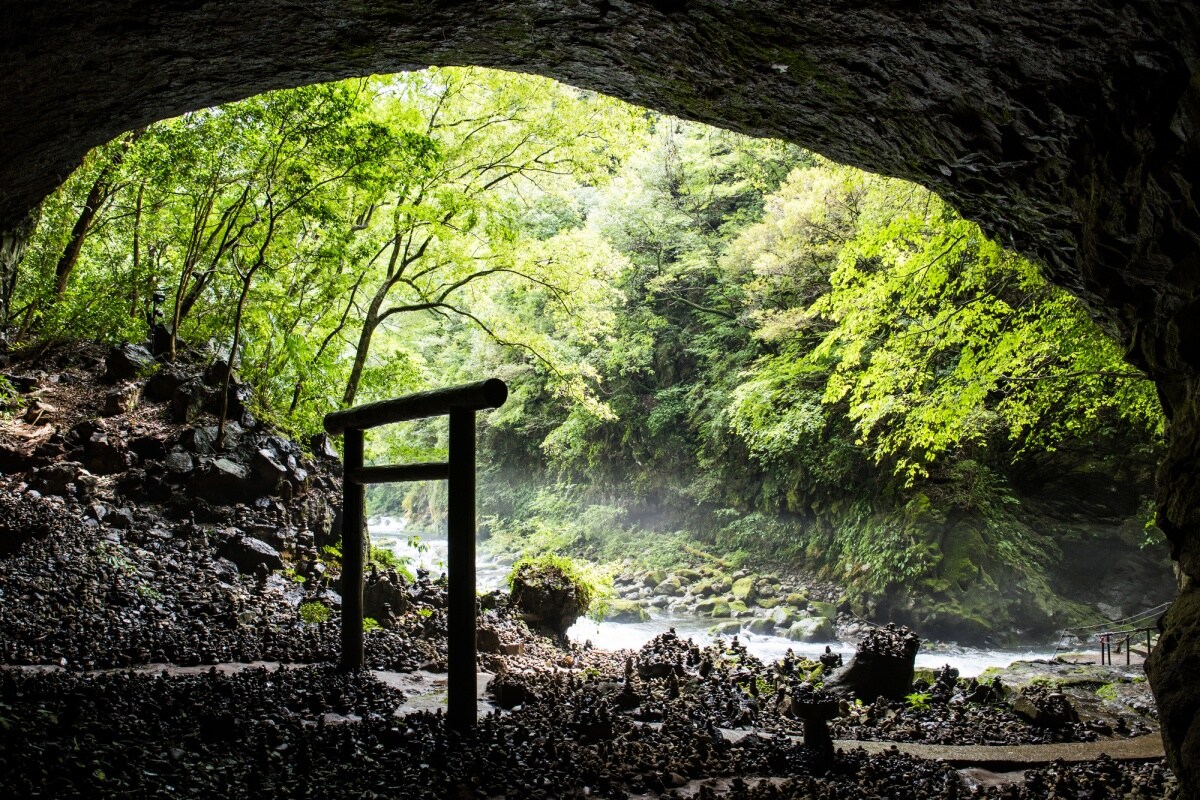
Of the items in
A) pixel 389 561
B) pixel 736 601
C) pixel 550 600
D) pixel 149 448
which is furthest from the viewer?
pixel 736 601

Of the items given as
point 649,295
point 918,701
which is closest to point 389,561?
point 918,701

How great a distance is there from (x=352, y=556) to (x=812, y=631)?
11.0m

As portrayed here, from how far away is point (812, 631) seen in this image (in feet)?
46.4

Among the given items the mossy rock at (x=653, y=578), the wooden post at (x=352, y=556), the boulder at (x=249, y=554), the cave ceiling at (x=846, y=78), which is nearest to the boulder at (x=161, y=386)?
the boulder at (x=249, y=554)

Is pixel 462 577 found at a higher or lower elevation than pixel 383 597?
higher

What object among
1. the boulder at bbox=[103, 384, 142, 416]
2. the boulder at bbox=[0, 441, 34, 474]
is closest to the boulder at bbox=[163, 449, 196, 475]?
the boulder at bbox=[103, 384, 142, 416]

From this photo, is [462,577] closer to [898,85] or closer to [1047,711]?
[898,85]

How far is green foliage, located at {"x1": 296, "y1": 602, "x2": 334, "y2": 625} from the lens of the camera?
7.86 metres

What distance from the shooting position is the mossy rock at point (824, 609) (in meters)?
15.1

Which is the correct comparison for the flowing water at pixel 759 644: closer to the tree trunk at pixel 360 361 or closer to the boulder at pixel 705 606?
the boulder at pixel 705 606

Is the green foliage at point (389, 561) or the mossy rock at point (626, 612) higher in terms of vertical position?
the green foliage at point (389, 561)

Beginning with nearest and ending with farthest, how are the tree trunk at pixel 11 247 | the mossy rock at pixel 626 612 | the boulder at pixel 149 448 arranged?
the tree trunk at pixel 11 247, the boulder at pixel 149 448, the mossy rock at pixel 626 612

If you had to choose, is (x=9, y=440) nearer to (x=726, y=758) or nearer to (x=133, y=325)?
(x=133, y=325)

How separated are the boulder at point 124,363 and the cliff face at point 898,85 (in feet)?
21.9
